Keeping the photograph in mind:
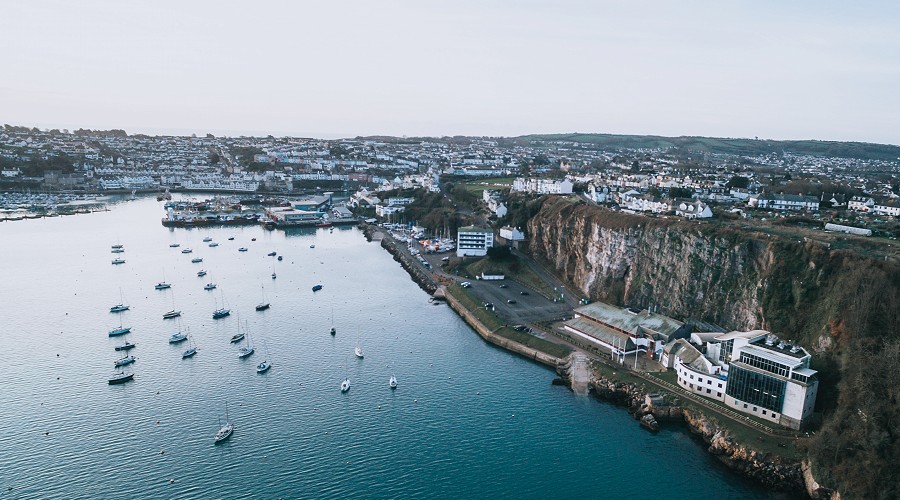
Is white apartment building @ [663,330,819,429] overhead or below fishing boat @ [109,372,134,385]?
overhead

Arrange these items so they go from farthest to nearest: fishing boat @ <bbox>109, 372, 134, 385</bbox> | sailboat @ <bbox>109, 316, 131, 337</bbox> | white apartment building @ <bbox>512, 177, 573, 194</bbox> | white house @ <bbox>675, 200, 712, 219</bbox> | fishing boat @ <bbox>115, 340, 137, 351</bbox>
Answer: white apartment building @ <bbox>512, 177, 573, 194</bbox> < white house @ <bbox>675, 200, 712, 219</bbox> < sailboat @ <bbox>109, 316, 131, 337</bbox> < fishing boat @ <bbox>115, 340, 137, 351</bbox> < fishing boat @ <bbox>109, 372, 134, 385</bbox>

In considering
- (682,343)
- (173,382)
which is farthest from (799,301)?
(173,382)

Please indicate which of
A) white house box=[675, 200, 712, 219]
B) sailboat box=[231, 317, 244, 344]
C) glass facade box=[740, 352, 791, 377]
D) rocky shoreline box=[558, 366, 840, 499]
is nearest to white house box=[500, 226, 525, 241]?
white house box=[675, 200, 712, 219]

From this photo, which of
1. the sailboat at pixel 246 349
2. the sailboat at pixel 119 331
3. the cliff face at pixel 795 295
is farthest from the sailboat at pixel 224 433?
the cliff face at pixel 795 295

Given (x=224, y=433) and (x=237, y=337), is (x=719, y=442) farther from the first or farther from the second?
(x=237, y=337)

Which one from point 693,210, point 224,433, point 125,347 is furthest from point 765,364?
point 125,347

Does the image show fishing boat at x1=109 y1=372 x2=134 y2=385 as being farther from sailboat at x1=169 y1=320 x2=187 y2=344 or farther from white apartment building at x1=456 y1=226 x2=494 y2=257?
white apartment building at x1=456 y1=226 x2=494 y2=257
